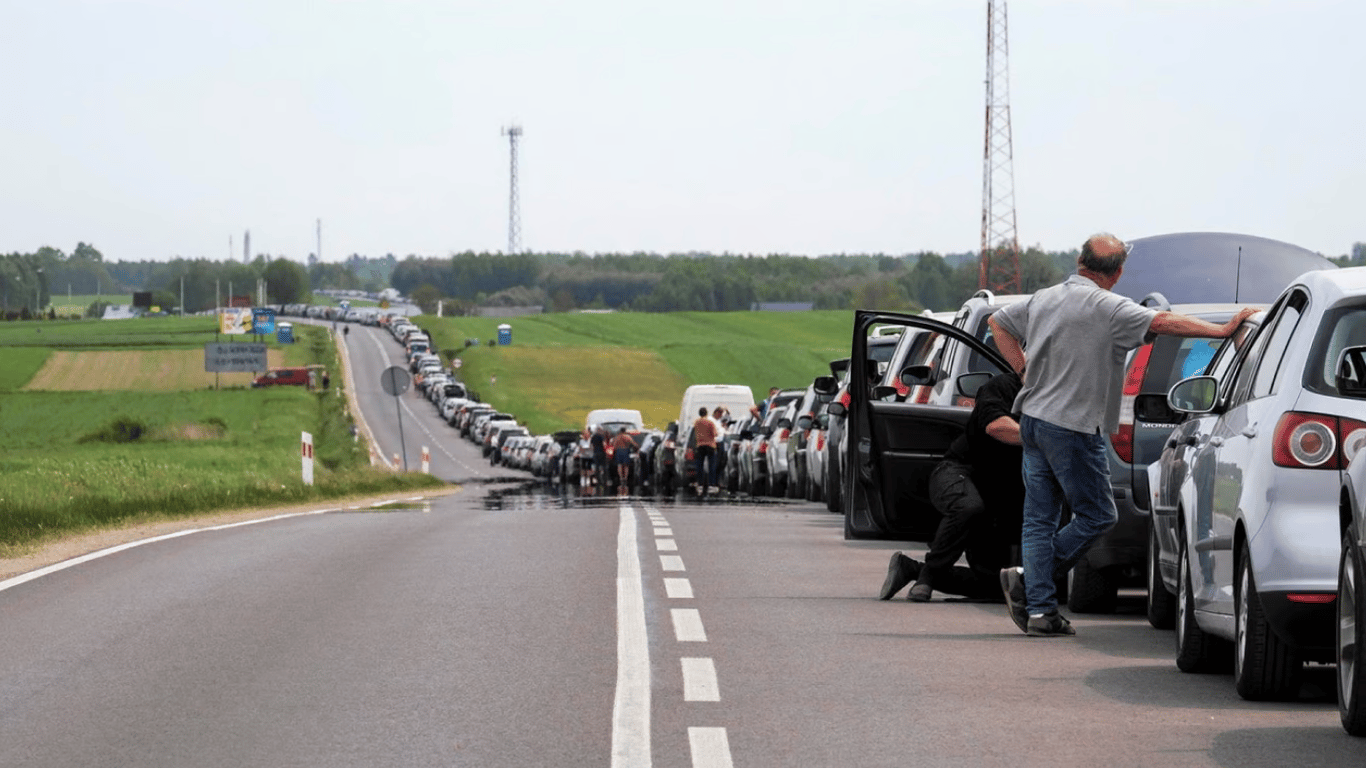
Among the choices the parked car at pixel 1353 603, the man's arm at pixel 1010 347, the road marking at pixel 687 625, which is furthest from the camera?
the man's arm at pixel 1010 347

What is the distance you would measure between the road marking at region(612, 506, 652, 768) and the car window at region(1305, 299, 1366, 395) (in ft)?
8.69

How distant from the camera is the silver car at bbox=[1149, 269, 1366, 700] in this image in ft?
25.8

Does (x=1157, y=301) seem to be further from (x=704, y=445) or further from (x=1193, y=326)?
(x=704, y=445)

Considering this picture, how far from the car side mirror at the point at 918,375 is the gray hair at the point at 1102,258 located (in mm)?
3111

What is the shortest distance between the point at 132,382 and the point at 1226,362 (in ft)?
421

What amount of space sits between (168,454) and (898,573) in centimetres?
5628

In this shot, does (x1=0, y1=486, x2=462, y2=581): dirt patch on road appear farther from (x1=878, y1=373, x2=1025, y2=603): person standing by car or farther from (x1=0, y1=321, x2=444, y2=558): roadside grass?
(x1=878, y1=373, x2=1025, y2=603): person standing by car

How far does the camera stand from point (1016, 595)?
430 inches

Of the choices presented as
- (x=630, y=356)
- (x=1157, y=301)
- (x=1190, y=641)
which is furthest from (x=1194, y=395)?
(x=630, y=356)

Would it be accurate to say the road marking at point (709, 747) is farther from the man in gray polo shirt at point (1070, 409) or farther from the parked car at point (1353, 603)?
the man in gray polo shirt at point (1070, 409)

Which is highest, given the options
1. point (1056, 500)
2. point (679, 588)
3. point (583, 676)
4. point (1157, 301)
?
point (1157, 301)

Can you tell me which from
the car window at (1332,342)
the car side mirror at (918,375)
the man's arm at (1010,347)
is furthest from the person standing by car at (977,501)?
the car window at (1332,342)

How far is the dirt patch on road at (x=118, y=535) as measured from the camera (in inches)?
631

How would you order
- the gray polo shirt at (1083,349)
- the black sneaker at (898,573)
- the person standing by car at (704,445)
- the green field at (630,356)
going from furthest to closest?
the green field at (630,356)
the person standing by car at (704,445)
the black sneaker at (898,573)
the gray polo shirt at (1083,349)
